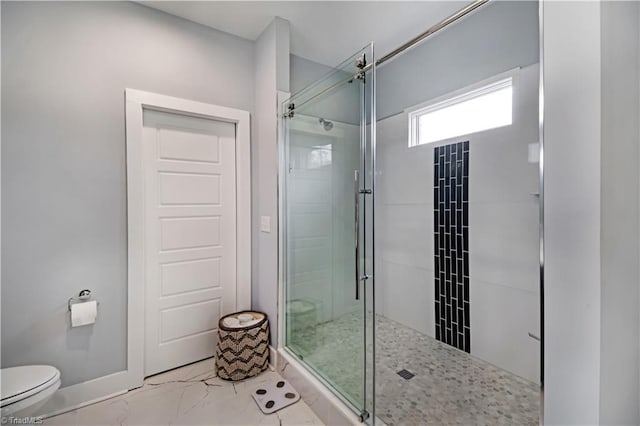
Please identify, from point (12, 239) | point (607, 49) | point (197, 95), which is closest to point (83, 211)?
point (12, 239)

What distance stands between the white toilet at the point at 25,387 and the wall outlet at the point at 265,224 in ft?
4.76

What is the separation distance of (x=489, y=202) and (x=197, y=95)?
93.4 inches

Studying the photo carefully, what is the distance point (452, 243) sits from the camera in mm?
2332

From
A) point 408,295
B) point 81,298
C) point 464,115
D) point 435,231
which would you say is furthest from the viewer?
point 408,295

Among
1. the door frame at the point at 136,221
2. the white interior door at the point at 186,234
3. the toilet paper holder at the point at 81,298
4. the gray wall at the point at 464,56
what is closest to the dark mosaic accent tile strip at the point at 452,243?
the gray wall at the point at 464,56

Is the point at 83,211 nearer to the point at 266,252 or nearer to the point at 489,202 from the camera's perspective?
the point at 266,252

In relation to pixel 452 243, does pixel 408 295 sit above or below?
below

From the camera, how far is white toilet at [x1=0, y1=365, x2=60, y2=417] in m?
1.29

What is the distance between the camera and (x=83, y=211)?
5.85 feet

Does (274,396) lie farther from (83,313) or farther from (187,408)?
(83,313)

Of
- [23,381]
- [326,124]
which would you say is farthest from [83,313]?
[326,124]

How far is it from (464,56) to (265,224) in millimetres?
2097

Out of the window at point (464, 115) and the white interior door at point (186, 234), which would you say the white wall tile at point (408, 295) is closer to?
the window at point (464, 115)

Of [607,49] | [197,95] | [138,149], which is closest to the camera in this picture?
[607,49]
